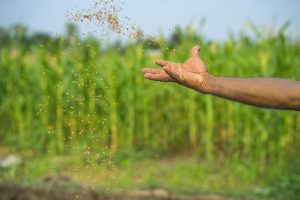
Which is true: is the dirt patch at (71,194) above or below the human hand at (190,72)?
below

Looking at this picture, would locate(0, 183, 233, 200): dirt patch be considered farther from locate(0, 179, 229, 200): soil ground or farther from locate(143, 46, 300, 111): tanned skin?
locate(143, 46, 300, 111): tanned skin

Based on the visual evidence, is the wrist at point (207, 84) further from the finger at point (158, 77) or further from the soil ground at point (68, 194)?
the soil ground at point (68, 194)

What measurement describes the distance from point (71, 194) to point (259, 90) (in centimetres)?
261

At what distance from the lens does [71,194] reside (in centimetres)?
441

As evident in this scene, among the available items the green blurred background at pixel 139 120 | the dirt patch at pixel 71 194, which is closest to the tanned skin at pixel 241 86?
the dirt patch at pixel 71 194

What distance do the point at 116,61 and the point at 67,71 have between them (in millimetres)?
639

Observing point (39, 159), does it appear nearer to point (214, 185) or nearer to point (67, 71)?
point (67, 71)

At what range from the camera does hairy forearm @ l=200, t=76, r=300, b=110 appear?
2121 mm

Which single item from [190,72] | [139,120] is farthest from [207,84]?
[139,120]

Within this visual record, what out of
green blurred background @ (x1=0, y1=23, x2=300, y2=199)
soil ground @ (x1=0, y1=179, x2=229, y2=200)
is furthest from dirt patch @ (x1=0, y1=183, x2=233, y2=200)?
green blurred background @ (x1=0, y1=23, x2=300, y2=199)

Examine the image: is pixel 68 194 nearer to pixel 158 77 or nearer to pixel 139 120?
pixel 158 77

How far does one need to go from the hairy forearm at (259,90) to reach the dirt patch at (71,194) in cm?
239

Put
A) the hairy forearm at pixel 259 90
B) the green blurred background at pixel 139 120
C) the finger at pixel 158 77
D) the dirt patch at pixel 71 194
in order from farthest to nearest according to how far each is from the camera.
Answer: the green blurred background at pixel 139 120, the dirt patch at pixel 71 194, the finger at pixel 158 77, the hairy forearm at pixel 259 90

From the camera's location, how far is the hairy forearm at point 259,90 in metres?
2.12
